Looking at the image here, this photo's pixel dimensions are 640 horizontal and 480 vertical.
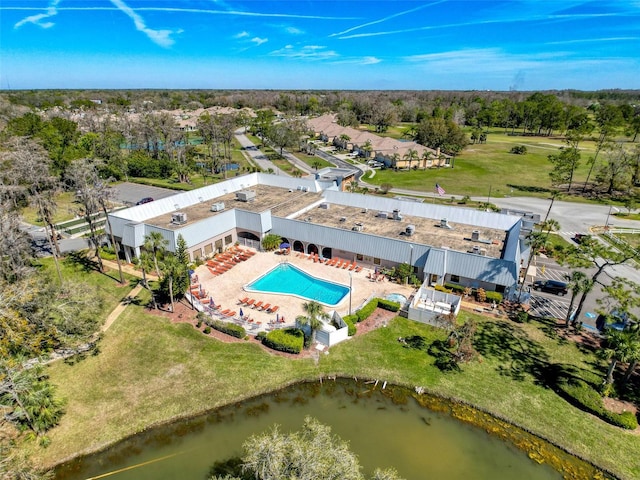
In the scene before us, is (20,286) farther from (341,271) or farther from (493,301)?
(493,301)

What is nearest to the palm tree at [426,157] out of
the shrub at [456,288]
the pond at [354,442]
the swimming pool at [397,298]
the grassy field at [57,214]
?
the shrub at [456,288]

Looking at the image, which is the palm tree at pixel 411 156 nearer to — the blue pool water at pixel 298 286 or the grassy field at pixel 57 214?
the blue pool water at pixel 298 286

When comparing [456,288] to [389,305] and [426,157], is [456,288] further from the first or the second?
[426,157]

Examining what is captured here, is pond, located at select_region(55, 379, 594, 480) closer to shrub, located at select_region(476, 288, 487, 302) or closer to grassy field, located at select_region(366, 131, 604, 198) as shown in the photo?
shrub, located at select_region(476, 288, 487, 302)

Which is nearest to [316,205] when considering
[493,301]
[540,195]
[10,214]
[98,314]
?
[493,301]

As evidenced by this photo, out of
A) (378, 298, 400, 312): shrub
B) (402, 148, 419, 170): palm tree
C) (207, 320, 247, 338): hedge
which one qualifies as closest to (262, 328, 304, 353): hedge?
(207, 320, 247, 338): hedge

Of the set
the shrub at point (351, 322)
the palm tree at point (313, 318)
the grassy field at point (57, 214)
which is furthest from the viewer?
the grassy field at point (57, 214)

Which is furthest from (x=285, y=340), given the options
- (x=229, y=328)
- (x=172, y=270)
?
(x=172, y=270)
